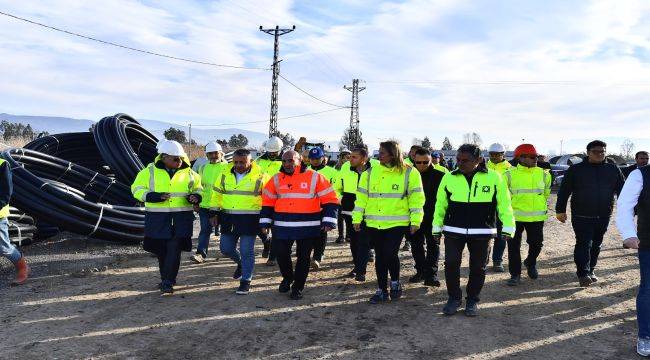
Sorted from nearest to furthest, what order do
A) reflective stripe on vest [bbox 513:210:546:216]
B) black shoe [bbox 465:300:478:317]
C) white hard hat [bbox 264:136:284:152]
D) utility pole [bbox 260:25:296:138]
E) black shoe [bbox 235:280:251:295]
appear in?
black shoe [bbox 465:300:478:317] < black shoe [bbox 235:280:251:295] < reflective stripe on vest [bbox 513:210:546:216] < white hard hat [bbox 264:136:284:152] < utility pole [bbox 260:25:296:138]

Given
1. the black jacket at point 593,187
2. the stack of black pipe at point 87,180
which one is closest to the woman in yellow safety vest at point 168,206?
the stack of black pipe at point 87,180

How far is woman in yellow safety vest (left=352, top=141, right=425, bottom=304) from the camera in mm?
5227

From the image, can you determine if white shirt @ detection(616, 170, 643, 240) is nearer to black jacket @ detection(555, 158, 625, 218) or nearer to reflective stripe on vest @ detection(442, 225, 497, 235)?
reflective stripe on vest @ detection(442, 225, 497, 235)

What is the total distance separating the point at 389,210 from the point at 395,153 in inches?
24.8

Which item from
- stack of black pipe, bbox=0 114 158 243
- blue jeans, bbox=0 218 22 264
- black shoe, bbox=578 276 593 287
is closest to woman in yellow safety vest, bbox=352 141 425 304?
black shoe, bbox=578 276 593 287

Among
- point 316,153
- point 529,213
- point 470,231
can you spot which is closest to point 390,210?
point 470,231

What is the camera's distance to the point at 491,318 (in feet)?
16.3

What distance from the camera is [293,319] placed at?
4820 millimetres

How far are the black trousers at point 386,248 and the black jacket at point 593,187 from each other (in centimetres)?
237

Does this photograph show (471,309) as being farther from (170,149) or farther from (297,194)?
(170,149)

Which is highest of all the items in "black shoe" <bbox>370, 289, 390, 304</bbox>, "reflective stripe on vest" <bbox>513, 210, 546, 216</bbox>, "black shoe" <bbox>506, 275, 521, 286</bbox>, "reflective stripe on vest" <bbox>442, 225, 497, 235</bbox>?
"reflective stripe on vest" <bbox>513, 210, 546, 216</bbox>

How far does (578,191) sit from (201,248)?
17.6ft

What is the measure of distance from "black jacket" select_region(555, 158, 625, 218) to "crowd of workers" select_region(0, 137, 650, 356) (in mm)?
13

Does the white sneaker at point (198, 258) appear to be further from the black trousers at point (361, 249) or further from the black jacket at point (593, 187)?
the black jacket at point (593, 187)
